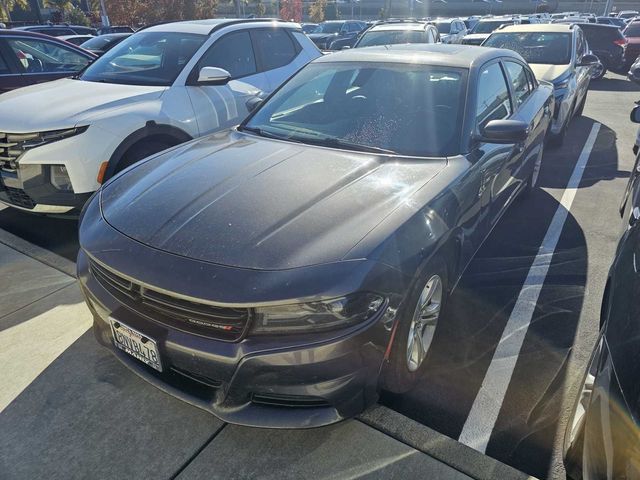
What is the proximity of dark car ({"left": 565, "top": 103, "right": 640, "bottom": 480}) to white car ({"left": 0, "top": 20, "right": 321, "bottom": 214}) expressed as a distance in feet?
10.9

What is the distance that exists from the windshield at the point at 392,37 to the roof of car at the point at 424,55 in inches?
289

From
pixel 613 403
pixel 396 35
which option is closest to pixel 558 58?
pixel 396 35

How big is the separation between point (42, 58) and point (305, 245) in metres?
6.20

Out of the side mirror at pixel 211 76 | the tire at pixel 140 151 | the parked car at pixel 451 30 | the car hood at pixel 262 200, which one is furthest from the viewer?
the parked car at pixel 451 30

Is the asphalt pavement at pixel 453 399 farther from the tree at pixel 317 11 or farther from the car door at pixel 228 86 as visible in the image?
the tree at pixel 317 11

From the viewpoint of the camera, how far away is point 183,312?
78.9 inches

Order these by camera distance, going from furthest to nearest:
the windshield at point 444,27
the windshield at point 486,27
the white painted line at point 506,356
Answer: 1. the windshield at point 444,27
2. the windshield at point 486,27
3. the white painted line at point 506,356

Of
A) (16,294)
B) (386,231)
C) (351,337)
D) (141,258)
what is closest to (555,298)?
(386,231)

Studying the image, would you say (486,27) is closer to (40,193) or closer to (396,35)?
(396,35)

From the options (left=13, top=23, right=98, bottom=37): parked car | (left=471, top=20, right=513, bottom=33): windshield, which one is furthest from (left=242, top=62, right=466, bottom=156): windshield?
(left=471, top=20, right=513, bottom=33): windshield

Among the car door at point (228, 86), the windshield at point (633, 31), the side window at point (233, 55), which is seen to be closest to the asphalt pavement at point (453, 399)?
the car door at point (228, 86)

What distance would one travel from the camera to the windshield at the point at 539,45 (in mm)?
7716

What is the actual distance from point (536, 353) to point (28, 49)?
6.99 metres

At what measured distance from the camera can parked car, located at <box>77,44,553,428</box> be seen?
1.91 metres
